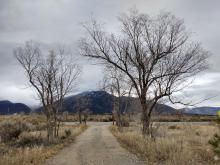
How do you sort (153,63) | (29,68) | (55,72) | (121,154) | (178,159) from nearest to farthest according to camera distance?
(178,159) < (121,154) < (153,63) < (29,68) < (55,72)

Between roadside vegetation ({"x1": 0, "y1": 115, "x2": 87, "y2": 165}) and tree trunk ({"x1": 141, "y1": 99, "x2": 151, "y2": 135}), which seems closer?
roadside vegetation ({"x1": 0, "y1": 115, "x2": 87, "y2": 165})

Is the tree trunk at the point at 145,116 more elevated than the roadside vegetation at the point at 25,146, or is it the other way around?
the tree trunk at the point at 145,116

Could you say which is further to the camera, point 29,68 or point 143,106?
point 29,68

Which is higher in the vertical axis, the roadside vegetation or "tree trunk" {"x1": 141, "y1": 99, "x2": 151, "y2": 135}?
"tree trunk" {"x1": 141, "y1": 99, "x2": 151, "y2": 135}

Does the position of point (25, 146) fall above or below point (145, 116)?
below

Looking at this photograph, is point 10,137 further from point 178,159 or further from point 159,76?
point 178,159

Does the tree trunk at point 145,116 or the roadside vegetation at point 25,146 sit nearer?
the roadside vegetation at point 25,146

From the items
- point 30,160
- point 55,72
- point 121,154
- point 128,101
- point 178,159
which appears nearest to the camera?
point 178,159

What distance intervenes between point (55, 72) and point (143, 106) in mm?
10258

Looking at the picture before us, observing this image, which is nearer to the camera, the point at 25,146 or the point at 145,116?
the point at 25,146

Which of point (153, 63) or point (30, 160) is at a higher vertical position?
point (153, 63)

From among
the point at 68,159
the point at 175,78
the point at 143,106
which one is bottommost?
the point at 68,159

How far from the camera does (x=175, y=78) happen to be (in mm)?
25641

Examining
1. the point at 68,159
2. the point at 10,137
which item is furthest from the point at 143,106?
the point at 10,137
